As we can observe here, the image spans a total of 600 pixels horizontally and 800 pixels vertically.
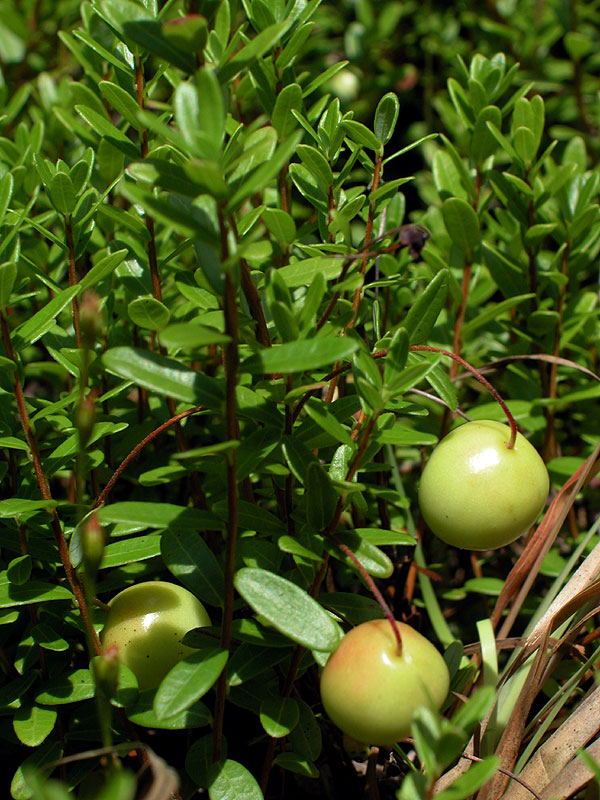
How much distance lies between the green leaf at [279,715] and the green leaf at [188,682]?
13 cm

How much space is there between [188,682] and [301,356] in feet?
1.28

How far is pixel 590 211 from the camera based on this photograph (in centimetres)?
144

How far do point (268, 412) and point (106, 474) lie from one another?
45 cm

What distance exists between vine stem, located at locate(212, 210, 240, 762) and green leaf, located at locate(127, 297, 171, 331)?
0.31 m

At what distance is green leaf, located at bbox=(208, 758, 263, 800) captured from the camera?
97 cm

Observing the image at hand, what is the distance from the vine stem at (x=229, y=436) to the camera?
2.59 feet

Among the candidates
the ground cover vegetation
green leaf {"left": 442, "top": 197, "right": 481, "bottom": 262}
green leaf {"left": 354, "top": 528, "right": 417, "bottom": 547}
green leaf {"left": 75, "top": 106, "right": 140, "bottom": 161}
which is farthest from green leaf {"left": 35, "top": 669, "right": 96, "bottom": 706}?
green leaf {"left": 442, "top": 197, "right": 481, "bottom": 262}

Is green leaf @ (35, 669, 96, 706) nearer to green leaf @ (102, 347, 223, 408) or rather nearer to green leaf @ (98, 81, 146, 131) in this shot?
green leaf @ (102, 347, 223, 408)

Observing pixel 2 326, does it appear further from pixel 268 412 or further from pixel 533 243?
pixel 533 243

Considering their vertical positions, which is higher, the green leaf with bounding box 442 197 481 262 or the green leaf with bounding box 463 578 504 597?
the green leaf with bounding box 442 197 481 262

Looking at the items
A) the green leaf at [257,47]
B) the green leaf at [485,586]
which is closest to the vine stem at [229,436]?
the green leaf at [257,47]

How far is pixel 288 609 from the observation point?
2.94ft

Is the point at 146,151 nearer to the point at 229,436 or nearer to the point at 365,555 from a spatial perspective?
the point at 229,436

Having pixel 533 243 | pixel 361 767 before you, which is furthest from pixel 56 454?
pixel 533 243
